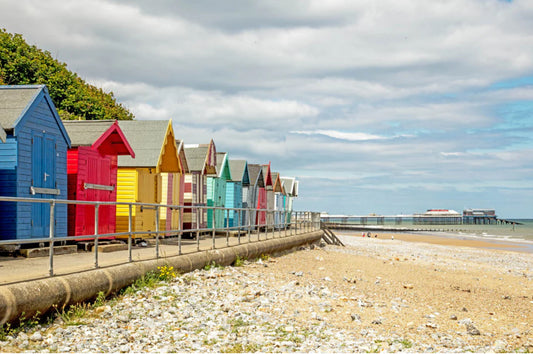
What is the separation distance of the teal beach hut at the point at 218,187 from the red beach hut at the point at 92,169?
28.9ft

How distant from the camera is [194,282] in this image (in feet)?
40.6

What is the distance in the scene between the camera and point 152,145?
19766mm

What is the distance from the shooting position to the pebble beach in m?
8.41

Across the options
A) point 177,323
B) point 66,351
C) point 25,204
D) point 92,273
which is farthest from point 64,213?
point 66,351

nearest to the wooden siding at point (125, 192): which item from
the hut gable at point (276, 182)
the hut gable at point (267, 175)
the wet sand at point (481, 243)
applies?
the hut gable at point (267, 175)

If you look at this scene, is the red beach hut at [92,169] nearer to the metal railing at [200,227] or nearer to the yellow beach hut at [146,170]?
the metal railing at [200,227]

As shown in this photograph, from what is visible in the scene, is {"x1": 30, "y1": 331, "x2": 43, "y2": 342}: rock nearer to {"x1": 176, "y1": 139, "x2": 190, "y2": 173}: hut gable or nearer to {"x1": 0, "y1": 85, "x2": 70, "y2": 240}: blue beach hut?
{"x1": 0, "y1": 85, "x2": 70, "y2": 240}: blue beach hut

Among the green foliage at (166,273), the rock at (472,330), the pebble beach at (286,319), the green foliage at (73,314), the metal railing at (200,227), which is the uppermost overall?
the metal railing at (200,227)

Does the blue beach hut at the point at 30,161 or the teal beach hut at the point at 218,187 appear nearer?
the blue beach hut at the point at 30,161

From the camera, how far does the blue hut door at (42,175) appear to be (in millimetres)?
13117

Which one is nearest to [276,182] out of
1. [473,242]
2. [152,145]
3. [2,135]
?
[152,145]

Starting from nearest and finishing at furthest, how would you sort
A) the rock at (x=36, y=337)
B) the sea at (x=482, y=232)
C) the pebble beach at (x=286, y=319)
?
the rock at (x=36, y=337) < the pebble beach at (x=286, y=319) < the sea at (x=482, y=232)

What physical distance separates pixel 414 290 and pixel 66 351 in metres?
10.4

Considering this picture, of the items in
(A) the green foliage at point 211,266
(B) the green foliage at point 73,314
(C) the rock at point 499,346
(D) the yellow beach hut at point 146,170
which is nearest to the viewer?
(B) the green foliage at point 73,314
